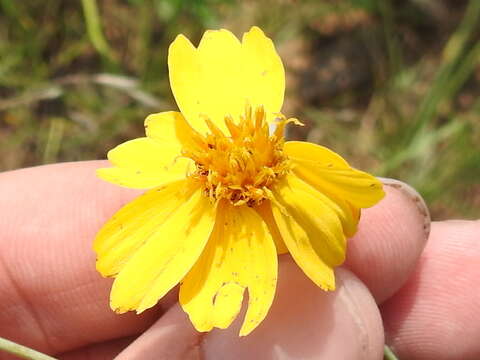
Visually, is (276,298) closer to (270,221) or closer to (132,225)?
(270,221)

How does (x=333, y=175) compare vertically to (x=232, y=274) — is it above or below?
above

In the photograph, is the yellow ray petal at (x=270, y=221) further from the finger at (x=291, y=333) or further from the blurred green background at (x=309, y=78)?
the blurred green background at (x=309, y=78)

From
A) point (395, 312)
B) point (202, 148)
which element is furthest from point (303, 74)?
point (202, 148)

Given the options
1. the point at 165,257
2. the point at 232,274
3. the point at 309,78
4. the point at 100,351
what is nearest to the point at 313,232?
the point at 232,274

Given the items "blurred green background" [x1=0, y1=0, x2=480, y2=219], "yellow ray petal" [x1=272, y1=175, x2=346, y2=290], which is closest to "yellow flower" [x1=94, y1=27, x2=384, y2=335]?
"yellow ray petal" [x1=272, y1=175, x2=346, y2=290]

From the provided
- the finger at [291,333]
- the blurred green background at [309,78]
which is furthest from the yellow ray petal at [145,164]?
the blurred green background at [309,78]

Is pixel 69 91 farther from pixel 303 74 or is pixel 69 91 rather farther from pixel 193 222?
pixel 193 222
